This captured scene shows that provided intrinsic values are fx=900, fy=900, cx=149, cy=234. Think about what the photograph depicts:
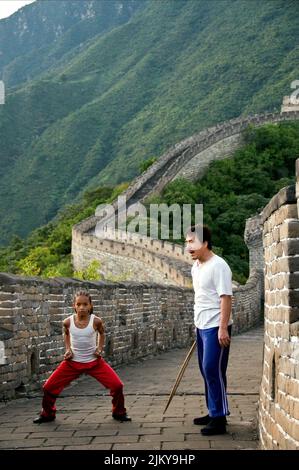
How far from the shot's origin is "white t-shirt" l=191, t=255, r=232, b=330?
5.74 metres

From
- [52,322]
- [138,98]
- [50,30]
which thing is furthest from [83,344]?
[50,30]

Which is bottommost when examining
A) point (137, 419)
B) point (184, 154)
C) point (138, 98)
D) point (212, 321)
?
point (137, 419)

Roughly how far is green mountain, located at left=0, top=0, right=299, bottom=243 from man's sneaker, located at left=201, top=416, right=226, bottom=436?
231 feet

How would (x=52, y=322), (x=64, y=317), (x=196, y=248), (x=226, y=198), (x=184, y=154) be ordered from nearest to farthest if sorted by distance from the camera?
1. (x=196, y=248)
2. (x=52, y=322)
3. (x=64, y=317)
4. (x=226, y=198)
5. (x=184, y=154)

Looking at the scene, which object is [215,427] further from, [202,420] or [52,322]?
[52,322]

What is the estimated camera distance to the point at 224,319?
223 inches

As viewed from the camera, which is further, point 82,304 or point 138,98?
point 138,98

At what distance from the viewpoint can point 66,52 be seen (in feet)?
552

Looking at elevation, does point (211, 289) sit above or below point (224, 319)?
above

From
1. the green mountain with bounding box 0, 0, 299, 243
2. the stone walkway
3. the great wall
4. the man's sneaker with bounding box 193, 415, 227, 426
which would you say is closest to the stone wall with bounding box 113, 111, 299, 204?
the great wall

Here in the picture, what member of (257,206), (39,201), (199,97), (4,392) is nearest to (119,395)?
(4,392)

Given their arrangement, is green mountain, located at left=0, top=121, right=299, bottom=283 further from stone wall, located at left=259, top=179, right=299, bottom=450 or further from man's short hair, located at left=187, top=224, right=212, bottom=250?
stone wall, located at left=259, top=179, right=299, bottom=450

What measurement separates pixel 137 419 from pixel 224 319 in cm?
114
